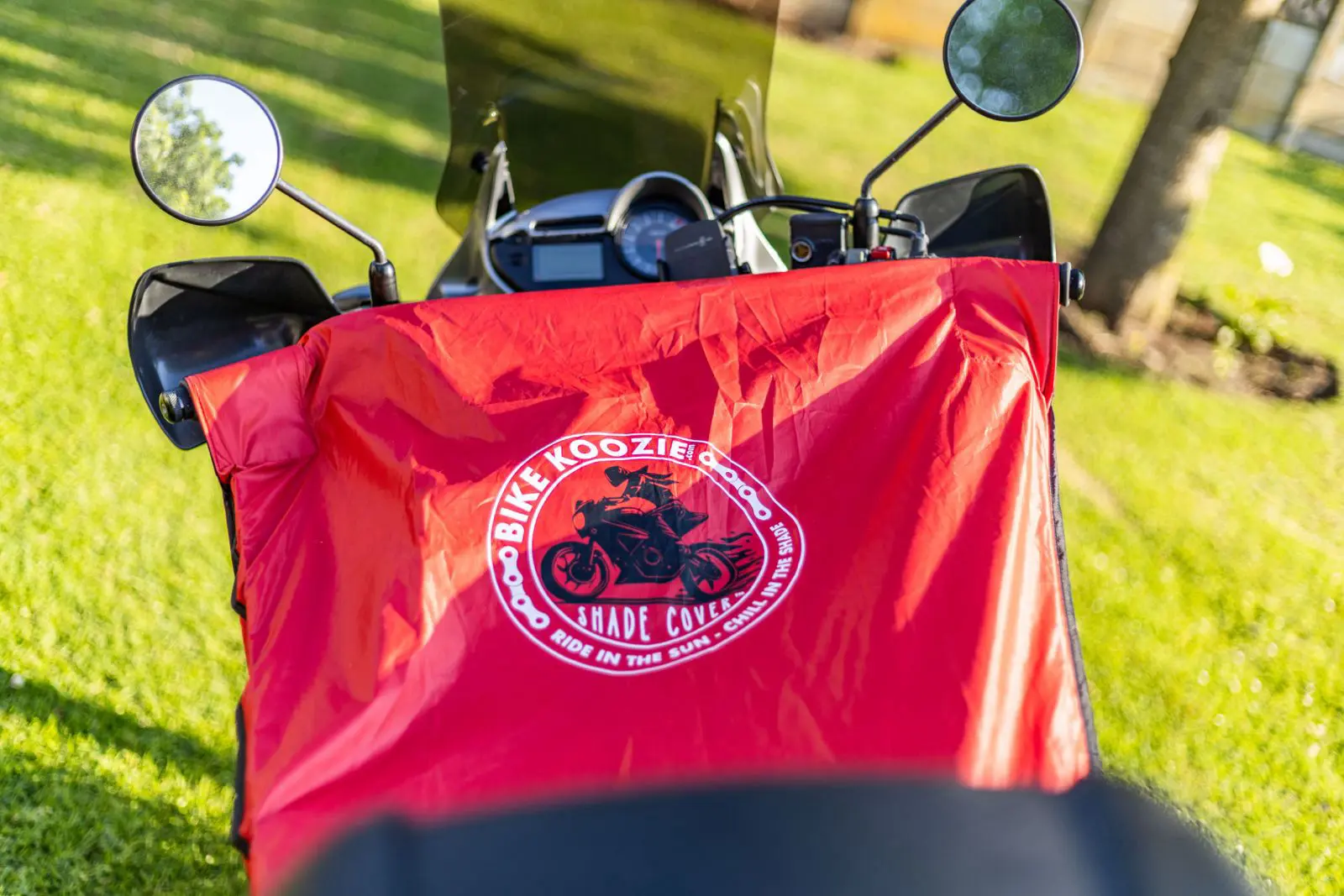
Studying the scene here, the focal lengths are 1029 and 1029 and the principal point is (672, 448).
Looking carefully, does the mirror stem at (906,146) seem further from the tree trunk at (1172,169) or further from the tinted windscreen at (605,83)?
the tree trunk at (1172,169)

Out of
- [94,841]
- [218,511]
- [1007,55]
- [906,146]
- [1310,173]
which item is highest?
[1007,55]

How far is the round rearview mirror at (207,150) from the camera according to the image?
2.19 metres

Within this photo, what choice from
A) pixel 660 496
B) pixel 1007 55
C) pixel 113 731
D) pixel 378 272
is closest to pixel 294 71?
pixel 113 731

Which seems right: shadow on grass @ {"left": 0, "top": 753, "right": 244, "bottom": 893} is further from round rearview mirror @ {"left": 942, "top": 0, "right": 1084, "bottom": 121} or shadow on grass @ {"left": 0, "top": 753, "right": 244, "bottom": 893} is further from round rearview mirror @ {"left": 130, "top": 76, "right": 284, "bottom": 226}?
round rearview mirror @ {"left": 942, "top": 0, "right": 1084, "bottom": 121}

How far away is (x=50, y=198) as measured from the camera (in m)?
4.92

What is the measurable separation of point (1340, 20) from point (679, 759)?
34.1 feet

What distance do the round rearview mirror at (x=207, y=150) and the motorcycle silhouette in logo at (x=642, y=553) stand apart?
1.07 m

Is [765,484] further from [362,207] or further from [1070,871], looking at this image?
[362,207]

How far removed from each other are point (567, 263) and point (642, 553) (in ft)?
4.47

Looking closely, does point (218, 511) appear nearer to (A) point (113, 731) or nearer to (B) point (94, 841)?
(A) point (113, 731)

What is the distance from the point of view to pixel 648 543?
1.76m

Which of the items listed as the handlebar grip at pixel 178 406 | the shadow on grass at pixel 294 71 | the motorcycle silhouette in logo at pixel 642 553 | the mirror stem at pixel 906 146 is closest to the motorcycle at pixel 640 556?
the motorcycle silhouette in logo at pixel 642 553

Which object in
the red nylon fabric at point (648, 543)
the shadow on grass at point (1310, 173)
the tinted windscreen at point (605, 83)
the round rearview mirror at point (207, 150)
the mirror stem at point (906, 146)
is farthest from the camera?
the shadow on grass at point (1310, 173)

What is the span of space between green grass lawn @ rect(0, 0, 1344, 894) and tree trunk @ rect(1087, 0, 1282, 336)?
560 millimetres
